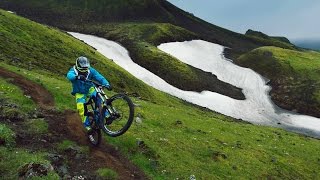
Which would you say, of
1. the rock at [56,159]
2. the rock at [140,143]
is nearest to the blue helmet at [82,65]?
the rock at [56,159]

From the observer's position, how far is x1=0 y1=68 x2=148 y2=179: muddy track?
2006cm

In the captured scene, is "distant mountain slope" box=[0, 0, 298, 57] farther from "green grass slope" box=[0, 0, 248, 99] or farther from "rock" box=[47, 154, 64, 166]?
"rock" box=[47, 154, 64, 166]

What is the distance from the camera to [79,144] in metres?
22.1

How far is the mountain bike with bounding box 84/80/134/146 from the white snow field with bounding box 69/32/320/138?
61527mm

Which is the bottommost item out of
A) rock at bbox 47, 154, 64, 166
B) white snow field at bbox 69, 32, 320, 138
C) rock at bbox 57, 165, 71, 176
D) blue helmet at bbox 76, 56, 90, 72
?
white snow field at bbox 69, 32, 320, 138

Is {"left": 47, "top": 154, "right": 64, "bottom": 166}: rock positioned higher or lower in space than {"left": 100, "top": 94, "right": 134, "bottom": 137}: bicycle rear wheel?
lower

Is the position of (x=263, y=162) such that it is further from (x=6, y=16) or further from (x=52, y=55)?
(x=6, y=16)

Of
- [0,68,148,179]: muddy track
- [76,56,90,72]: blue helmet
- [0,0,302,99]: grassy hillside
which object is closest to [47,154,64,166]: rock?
[0,68,148,179]: muddy track

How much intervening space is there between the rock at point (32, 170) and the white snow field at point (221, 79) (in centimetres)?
6604

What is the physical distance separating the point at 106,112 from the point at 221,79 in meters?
91.7

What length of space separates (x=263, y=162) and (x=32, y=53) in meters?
35.1

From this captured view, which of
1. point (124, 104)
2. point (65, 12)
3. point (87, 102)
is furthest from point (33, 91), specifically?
point (65, 12)

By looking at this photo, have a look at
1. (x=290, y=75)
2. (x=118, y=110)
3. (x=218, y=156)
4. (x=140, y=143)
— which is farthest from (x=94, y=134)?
(x=290, y=75)

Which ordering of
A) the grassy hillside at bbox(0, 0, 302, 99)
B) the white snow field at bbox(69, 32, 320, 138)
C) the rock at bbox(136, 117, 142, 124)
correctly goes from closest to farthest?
the rock at bbox(136, 117, 142, 124), the white snow field at bbox(69, 32, 320, 138), the grassy hillside at bbox(0, 0, 302, 99)
